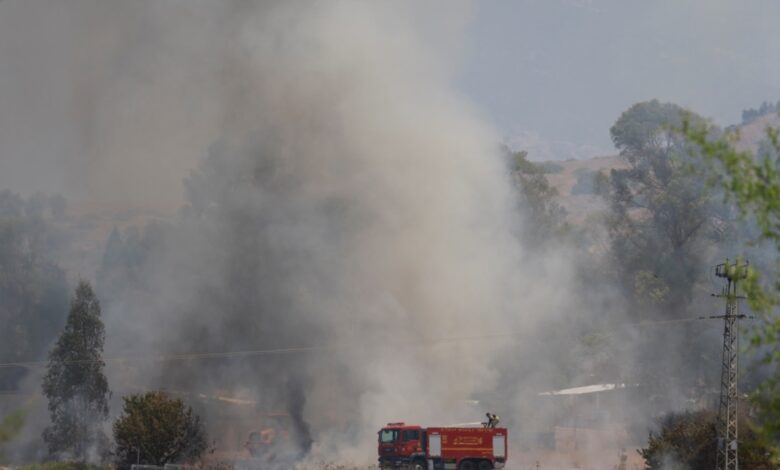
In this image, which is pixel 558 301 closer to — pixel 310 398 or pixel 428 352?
pixel 428 352

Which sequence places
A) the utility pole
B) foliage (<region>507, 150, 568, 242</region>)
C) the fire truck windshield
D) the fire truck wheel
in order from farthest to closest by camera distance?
foliage (<region>507, 150, 568, 242</region>) → the fire truck windshield → the fire truck wheel → the utility pole

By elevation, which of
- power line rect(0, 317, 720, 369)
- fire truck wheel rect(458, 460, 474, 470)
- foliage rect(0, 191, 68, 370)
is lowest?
fire truck wheel rect(458, 460, 474, 470)

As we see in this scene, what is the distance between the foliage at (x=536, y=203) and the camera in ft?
236

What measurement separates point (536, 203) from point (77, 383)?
113 feet

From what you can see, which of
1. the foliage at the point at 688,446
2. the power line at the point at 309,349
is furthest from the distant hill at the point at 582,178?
the foliage at the point at 688,446

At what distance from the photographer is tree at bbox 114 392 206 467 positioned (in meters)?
45.4

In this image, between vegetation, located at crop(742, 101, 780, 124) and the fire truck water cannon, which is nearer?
the fire truck water cannon

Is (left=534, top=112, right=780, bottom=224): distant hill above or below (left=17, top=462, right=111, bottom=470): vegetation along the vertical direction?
above

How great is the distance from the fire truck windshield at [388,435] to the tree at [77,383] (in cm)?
1381

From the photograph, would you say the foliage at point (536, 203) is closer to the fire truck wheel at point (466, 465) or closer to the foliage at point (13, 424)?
the fire truck wheel at point (466, 465)

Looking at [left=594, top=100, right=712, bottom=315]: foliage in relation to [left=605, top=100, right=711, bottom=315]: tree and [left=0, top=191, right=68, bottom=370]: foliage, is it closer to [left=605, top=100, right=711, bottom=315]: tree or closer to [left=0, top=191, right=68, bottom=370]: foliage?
[left=605, top=100, right=711, bottom=315]: tree

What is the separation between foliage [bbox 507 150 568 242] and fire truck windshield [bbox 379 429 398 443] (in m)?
27.4

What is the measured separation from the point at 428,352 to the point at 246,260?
12257mm

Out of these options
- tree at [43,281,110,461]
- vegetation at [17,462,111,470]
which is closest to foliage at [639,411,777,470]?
vegetation at [17,462,111,470]
